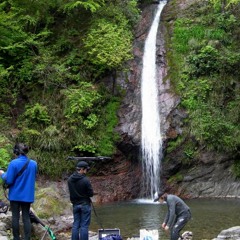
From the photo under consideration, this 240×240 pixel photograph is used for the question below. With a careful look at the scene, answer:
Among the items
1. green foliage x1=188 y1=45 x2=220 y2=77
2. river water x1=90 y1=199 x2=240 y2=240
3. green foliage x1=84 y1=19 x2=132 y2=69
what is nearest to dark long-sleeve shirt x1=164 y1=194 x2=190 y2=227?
river water x1=90 y1=199 x2=240 y2=240

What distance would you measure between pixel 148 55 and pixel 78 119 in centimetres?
562

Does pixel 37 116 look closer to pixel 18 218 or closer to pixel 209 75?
pixel 209 75

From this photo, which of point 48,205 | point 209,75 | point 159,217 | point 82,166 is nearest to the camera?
point 82,166

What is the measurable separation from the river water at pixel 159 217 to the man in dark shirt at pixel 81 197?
6.83ft

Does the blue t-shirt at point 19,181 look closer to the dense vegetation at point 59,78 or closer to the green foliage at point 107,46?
the dense vegetation at point 59,78

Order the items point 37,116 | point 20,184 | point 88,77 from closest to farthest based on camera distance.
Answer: point 20,184 < point 37,116 < point 88,77

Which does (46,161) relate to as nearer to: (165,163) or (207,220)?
(165,163)

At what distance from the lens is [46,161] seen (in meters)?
17.3

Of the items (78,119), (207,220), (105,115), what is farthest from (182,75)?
(207,220)

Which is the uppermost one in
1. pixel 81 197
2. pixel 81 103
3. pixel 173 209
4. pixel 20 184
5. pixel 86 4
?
pixel 86 4

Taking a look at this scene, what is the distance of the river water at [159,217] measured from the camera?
1097cm

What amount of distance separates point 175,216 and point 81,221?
1.99 meters

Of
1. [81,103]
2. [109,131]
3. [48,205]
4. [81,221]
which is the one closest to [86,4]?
[81,103]

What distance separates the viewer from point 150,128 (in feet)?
62.6
